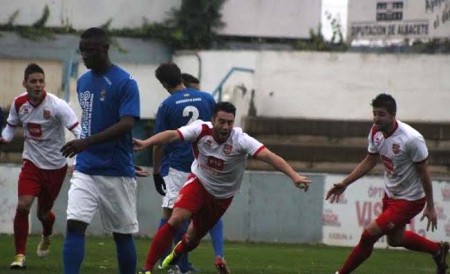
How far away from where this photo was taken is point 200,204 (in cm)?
1252

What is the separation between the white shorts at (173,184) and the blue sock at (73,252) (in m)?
3.72

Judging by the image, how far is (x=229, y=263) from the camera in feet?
54.3

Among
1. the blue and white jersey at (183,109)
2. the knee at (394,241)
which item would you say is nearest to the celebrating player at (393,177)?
the knee at (394,241)

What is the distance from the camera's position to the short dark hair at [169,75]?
1378cm

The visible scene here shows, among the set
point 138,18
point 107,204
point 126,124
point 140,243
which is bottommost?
point 140,243

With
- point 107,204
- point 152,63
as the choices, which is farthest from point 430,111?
point 107,204

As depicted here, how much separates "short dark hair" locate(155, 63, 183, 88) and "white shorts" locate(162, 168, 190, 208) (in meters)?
1.00

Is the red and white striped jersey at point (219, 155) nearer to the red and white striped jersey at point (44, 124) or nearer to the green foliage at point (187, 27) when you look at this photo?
the red and white striped jersey at point (44, 124)

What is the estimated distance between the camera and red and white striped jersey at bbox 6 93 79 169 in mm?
14133

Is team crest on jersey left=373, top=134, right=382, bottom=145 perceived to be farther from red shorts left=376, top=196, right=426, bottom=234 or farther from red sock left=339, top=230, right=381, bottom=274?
red sock left=339, top=230, right=381, bottom=274

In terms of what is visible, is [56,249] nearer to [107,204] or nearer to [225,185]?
[225,185]

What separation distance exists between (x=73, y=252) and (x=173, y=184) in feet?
12.7

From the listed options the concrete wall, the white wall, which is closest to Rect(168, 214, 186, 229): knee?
the concrete wall

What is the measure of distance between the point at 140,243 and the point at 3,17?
11612 mm
